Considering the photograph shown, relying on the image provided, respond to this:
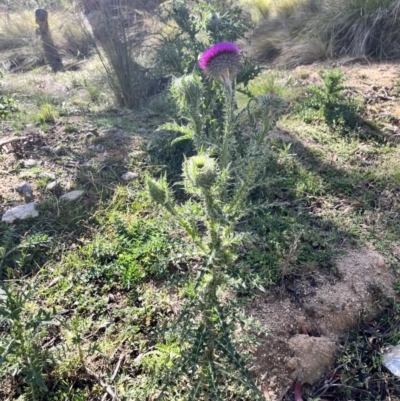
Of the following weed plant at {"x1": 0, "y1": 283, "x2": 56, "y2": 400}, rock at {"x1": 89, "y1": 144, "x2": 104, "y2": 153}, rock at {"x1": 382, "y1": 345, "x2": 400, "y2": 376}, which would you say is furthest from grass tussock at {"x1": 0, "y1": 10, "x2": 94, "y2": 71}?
rock at {"x1": 382, "y1": 345, "x2": 400, "y2": 376}

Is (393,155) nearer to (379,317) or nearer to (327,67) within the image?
(379,317)

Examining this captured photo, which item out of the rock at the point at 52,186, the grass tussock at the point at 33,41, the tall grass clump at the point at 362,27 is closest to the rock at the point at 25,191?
the rock at the point at 52,186

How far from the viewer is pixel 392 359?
180 cm

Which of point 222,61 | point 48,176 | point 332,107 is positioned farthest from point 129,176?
point 332,107

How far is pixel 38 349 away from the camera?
1683 millimetres

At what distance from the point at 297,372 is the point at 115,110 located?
3541 millimetres

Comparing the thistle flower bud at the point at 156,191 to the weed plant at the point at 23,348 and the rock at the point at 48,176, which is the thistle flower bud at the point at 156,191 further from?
the rock at the point at 48,176

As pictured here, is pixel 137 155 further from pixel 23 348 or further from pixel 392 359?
pixel 392 359

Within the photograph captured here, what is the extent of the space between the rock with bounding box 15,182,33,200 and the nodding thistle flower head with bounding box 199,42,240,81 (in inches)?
62.2

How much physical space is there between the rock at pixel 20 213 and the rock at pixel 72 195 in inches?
8.4

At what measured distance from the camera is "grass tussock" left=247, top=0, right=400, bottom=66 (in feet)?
17.0

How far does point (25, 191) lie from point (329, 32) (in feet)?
15.3

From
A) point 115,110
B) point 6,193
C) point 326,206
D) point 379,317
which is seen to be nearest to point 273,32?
point 115,110

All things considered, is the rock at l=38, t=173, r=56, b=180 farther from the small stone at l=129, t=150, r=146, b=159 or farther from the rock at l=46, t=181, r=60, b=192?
the small stone at l=129, t=150, r=146, b=159
